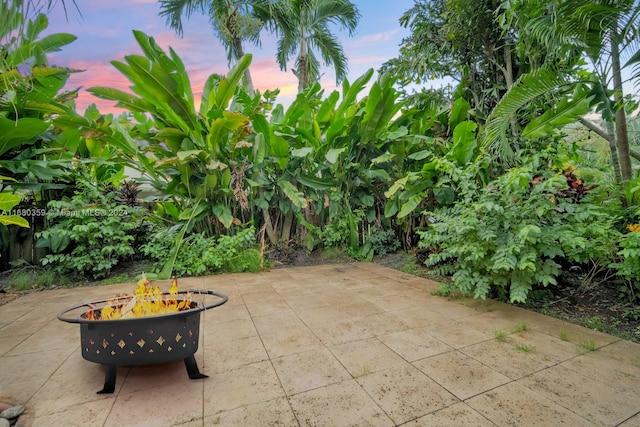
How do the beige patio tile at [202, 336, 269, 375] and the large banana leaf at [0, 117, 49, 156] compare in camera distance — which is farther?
the large banana leaf at [0, 117, 49, 156]

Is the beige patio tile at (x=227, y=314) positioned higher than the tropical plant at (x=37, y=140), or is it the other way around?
the tropical plant at (x=37, y=140)

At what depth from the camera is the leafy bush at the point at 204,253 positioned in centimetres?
409

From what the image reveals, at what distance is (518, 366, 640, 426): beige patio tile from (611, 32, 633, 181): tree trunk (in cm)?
233

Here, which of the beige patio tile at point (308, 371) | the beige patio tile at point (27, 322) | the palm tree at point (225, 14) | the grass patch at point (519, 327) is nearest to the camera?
the beige patio tile at point (308, 371)

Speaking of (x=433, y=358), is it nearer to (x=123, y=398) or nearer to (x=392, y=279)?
(x=123, y=398)

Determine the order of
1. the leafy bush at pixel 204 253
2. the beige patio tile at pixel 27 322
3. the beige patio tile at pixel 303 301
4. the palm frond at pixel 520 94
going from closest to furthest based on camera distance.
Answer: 1. the beige patio tile at pixel 27 322
2. the beige patio tile at pixel 303 301
3. the palm frond at pixel 520 94
4. the leafy bush at pixel 204 253

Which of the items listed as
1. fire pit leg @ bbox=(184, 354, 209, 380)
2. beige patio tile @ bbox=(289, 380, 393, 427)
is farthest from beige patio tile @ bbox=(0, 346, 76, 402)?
beige patio tile @ bbox=(289, 380, 393, 427)

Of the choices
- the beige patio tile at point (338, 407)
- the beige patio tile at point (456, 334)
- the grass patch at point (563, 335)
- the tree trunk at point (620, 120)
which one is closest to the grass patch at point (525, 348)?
the beige patio tile at point (456, 334)

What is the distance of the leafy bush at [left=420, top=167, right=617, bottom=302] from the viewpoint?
2.28m

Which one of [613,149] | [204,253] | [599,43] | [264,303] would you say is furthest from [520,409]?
[204,253]

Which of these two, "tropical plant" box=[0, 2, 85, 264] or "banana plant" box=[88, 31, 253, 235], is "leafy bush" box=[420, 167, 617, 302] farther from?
"tropical plant" box=[0, 2, 85, 264]

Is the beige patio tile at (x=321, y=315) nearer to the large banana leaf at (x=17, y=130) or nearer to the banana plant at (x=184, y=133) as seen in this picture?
the banana plant at (x=184, y=133)

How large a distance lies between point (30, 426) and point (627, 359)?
3097 millimetres

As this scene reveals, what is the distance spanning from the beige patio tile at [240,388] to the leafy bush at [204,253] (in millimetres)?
2566
